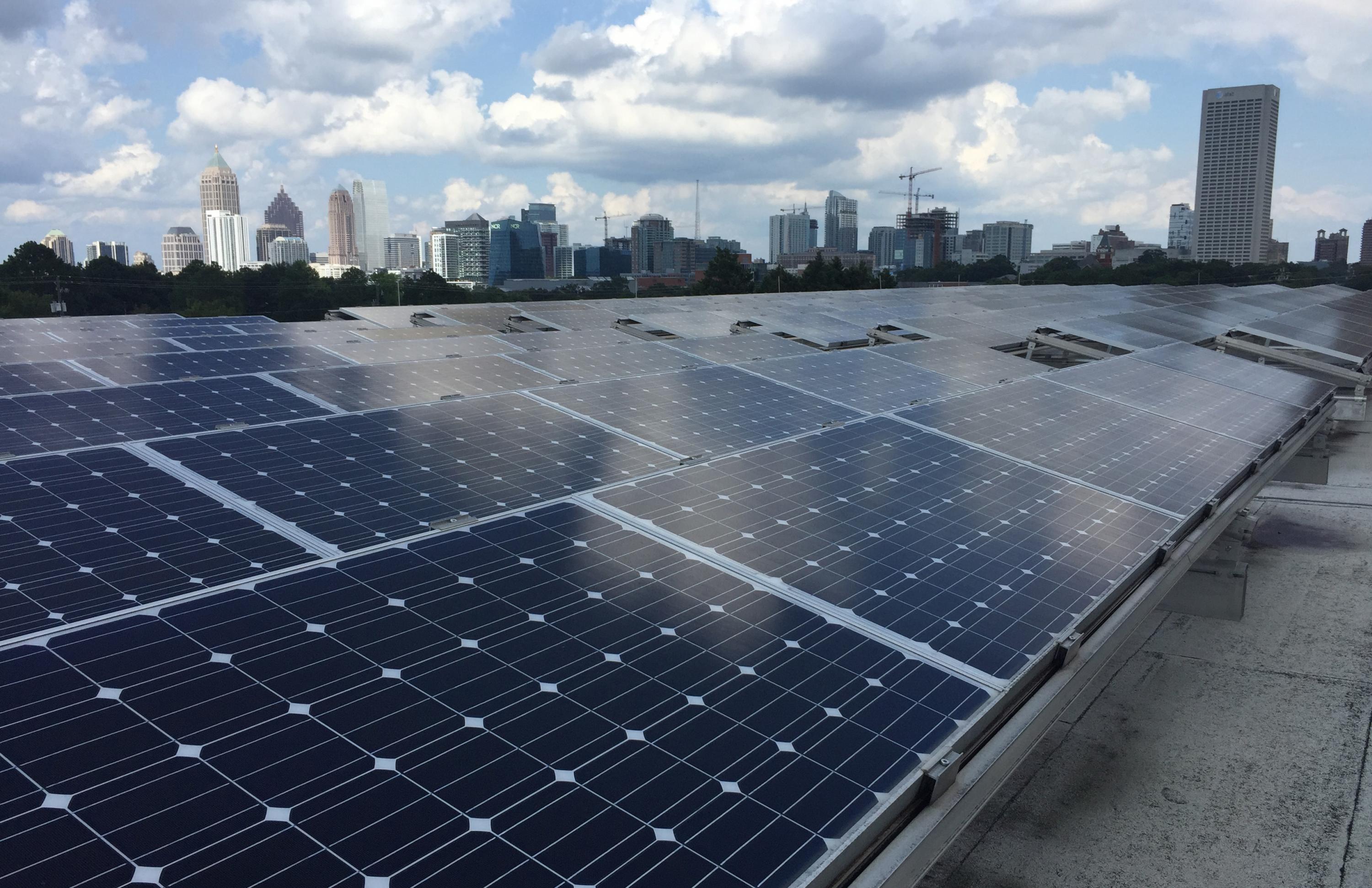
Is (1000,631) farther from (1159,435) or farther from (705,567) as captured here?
(1159,435)

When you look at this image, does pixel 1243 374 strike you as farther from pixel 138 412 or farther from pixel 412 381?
pixel 138 412

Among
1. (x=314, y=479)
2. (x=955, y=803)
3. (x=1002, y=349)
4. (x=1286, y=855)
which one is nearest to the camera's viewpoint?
(x=955, y=803)

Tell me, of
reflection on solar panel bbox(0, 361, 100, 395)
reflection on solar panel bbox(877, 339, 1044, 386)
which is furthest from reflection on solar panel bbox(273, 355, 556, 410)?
reflection on solar panel bbox(877, 339, 1044, 386)

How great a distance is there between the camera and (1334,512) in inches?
1350

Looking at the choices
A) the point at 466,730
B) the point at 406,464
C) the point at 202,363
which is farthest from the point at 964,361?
the point at 466,730

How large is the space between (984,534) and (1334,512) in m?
28.8

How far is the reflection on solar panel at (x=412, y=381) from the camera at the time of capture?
19062mm

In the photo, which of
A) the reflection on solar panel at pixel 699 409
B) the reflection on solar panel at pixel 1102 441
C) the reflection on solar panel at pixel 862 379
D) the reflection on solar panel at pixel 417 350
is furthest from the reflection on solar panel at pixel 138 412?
the reflection on solar panel at pixel 1102 441

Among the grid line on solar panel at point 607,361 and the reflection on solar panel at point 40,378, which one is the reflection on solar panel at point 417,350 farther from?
the reflection on solar panel at point 40,378

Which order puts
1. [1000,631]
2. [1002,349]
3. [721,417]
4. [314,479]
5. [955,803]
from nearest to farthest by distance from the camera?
[955,803] < [1000,631] < [314,479] < [721,417] < [1002,349]

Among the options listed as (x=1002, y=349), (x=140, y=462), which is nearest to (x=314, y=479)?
(x=140, y=462)

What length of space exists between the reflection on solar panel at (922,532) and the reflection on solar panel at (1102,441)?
3.89 feet

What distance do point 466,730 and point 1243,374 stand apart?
109ft

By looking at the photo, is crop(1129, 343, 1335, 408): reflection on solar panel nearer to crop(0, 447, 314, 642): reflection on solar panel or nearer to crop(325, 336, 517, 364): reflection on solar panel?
crop(325, 336, 517, 364): reflection on solar panel
